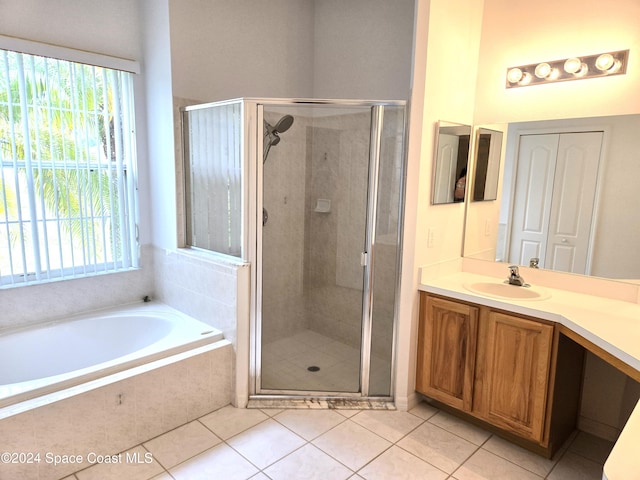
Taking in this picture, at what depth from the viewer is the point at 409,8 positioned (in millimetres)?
2979

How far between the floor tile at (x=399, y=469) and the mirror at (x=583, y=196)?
4.38 feet

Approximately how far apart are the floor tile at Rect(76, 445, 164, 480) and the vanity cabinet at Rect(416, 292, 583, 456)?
1612 mm

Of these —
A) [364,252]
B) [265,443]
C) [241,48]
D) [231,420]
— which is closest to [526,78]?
[364,252]

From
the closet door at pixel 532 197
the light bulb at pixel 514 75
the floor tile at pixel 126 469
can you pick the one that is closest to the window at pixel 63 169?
the floor tile at pixel 126 469

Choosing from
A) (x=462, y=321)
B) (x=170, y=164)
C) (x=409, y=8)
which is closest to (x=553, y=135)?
(x=462, y=321)

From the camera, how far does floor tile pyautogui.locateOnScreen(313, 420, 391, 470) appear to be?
2.15 meters

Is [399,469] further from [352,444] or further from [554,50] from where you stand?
[554,50]

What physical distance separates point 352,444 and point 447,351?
770 millimetres

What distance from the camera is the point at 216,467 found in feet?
6.78

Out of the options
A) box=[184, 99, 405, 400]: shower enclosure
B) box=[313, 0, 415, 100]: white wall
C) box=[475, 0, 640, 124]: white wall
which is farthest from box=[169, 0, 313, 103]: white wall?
box=[475, 0, 640, 124]: white wall

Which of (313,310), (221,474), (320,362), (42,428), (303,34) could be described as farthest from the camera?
(303,34)

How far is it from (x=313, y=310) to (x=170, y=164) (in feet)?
5.15

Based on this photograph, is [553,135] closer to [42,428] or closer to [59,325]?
[42,428]

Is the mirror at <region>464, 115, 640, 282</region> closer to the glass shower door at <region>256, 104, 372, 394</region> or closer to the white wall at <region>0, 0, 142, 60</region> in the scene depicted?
the glass shower door at <region>256, 104, 372, 394</region>
